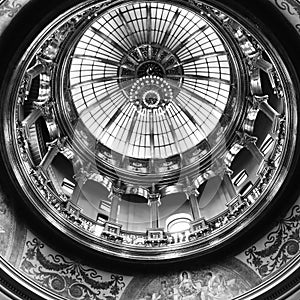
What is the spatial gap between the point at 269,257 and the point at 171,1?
12639mm

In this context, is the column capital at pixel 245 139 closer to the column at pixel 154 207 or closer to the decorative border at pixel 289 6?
the column at pixel 154 207

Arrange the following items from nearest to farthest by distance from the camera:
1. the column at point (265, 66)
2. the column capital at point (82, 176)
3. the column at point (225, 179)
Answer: the column at point (265, 66)
the column at point (225, 179)
the column capital at point (82, 176)

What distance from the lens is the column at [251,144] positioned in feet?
78.5

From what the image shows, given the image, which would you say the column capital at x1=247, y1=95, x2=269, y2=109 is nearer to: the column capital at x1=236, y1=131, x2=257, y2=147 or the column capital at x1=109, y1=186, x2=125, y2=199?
the column capital at x1=236, y1=131, x2=257, y2=147

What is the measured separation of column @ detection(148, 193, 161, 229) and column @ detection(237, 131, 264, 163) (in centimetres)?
518

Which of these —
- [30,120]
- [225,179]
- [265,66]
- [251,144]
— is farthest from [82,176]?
[265,66]

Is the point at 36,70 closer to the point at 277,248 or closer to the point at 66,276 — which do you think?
the point at 66,276

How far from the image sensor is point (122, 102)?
31234 millimetres

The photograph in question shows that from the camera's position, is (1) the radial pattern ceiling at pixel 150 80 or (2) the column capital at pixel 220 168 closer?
(2) the column capital at pixel 220 168

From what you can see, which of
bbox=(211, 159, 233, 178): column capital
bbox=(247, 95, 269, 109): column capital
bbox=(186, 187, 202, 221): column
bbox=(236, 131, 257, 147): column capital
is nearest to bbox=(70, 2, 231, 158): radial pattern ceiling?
bbox=(211, 159, 233, 178): column capital

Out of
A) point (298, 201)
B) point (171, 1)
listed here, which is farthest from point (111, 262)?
point (171, 1)

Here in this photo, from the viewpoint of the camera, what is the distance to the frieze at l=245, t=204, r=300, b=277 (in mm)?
19266

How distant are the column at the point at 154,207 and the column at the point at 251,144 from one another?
5.18m

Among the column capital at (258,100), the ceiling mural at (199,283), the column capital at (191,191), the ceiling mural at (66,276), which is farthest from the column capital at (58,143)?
the column capital at (258,100)
